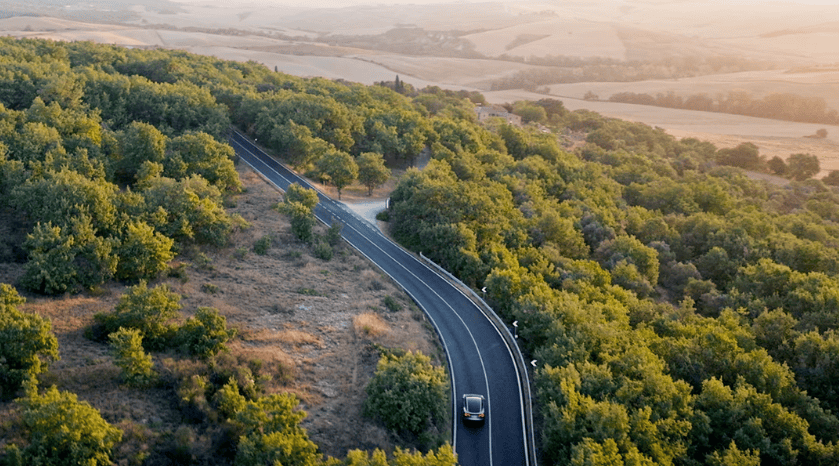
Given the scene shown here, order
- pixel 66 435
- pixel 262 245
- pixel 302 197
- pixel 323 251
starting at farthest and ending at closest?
1. pixel 302 197
2. pixel 323 251
3. pixel 262 245
4. pixel 66 435

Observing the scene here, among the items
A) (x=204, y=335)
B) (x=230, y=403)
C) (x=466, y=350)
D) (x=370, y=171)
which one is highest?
(x=370, y=171)

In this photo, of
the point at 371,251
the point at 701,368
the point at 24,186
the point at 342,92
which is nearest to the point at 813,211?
the point at 701,368

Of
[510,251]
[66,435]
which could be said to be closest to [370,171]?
[510,251]

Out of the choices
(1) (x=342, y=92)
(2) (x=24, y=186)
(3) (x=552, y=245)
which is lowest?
(3) (x=552, y=245)

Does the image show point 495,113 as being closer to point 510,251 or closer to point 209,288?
point 510,251

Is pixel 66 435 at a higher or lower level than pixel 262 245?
lower

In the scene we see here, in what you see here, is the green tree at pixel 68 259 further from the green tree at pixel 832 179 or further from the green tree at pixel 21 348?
the green tree at pixel 832 179

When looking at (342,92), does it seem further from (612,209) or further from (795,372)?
(795,372)
